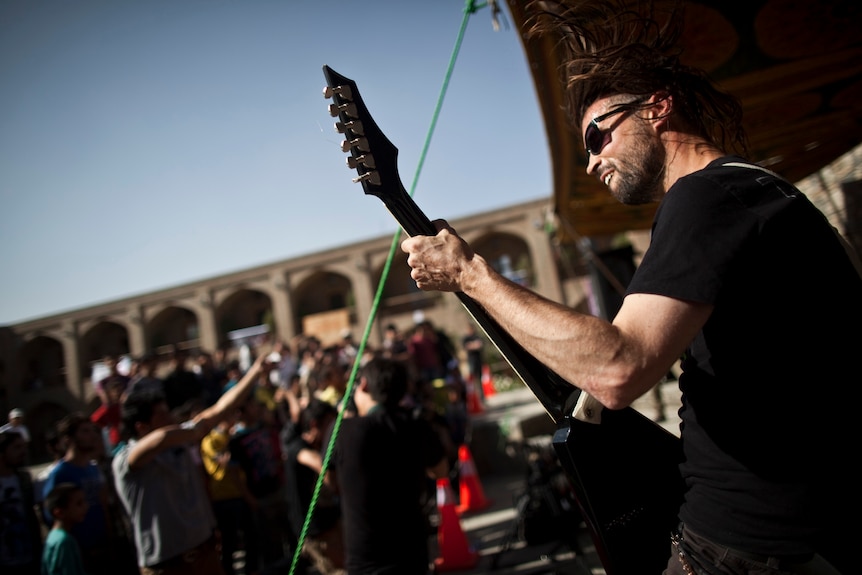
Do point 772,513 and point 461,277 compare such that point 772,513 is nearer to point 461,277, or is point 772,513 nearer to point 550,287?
point 461,277

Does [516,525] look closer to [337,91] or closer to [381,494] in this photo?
[381,494]

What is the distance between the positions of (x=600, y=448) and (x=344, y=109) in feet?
4.00

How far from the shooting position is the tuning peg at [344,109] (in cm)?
157

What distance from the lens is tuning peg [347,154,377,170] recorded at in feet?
5.23

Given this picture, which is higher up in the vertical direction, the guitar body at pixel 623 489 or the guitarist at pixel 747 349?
the guitarist at pixel 747 349

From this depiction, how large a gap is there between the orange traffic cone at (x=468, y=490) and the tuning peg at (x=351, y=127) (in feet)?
19.8

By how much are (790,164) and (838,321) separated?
634 cm

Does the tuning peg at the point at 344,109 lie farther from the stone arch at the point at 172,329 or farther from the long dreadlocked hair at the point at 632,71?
the stone arch at the point at 172,329

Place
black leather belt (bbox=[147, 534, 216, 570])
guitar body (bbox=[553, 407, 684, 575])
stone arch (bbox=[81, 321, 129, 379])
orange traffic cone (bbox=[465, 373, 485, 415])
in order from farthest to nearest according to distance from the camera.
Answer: stone arch (bbox=[81, 321, 129, 379]), orange traffic cone (bbox=[465, 373, 485, 415]), black leather belt (bbox=[147, 534, 216, 570]), guitar body (bbox=[553, 407, 684, 575])

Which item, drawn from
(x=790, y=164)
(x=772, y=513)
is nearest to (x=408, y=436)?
(x=772, y=513)

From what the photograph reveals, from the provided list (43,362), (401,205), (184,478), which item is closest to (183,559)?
(184,478)

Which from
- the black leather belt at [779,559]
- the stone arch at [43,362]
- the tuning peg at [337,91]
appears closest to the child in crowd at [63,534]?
the tuning peg at [337,91]

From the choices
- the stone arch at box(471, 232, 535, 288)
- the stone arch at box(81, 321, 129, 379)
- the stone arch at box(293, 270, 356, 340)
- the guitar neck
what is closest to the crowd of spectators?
the guitar neck

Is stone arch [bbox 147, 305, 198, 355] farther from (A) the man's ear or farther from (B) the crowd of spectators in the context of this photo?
(A) the man's ear
